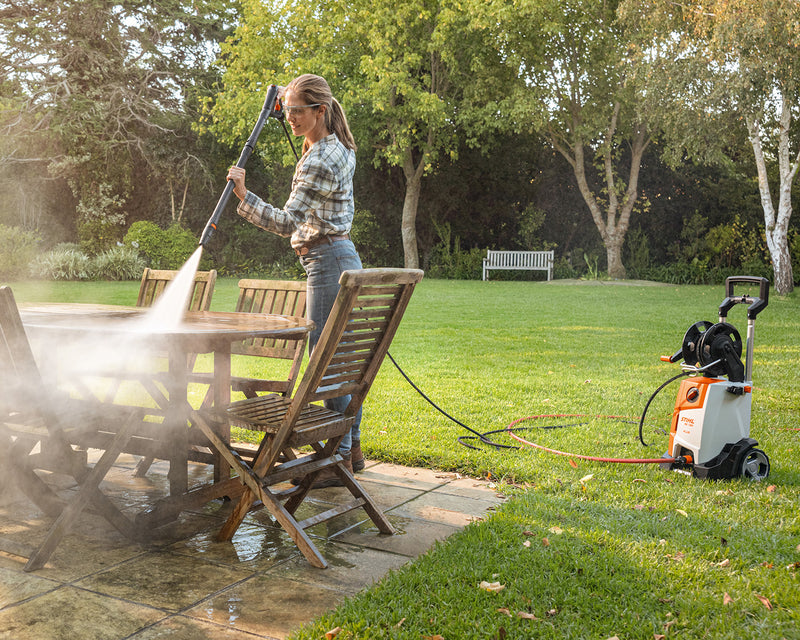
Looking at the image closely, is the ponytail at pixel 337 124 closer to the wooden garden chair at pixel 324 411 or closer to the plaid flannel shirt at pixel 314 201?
the plaid flannel shirt at pixel 314 201

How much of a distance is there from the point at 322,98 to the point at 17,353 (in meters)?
1.83

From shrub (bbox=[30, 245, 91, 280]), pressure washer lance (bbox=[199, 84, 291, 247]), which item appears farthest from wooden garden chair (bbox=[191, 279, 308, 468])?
shrub (bbox=[30, 245, 91, 280])

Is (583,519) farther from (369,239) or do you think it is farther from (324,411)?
(369,239)

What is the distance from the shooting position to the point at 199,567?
2.79 meters

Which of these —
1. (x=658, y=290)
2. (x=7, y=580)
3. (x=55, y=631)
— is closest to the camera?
(x=55, y=631)

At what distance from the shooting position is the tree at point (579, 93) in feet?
65.8

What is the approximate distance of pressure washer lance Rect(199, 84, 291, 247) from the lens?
11.1ft

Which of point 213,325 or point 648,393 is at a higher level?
point 213,325

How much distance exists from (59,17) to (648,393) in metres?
21.4

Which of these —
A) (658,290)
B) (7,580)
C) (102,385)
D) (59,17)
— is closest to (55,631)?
(7,580)

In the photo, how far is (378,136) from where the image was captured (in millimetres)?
21578

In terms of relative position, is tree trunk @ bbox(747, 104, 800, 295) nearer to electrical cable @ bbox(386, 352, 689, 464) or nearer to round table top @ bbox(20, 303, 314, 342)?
electrical cable @ bbox(386, 352, 689, 464)

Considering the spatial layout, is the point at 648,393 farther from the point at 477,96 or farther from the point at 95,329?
the point at 477,96

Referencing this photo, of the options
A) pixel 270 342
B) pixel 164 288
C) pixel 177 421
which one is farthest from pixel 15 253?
pixel 177 421
